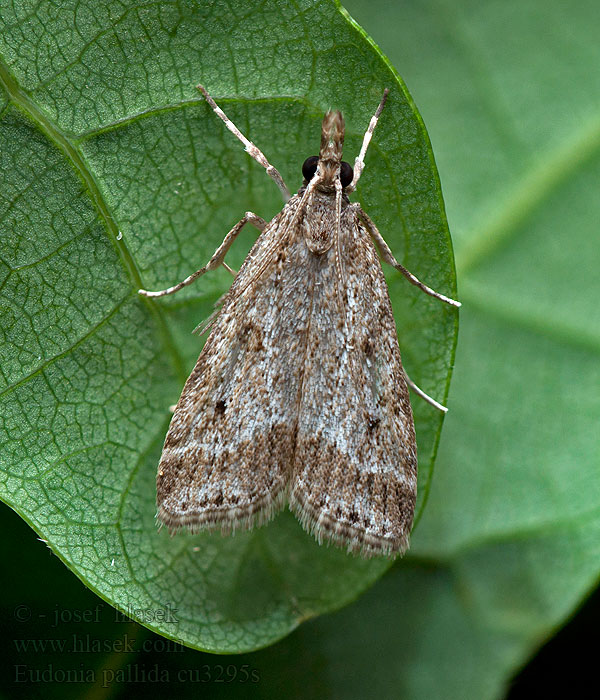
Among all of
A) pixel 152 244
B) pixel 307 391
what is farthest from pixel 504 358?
pixel 152 244

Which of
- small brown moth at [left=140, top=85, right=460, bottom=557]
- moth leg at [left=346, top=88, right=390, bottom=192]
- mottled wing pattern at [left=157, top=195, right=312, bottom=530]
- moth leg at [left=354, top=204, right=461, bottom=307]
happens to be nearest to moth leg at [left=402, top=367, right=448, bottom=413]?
small brown moth at [left=140, top=85, right=460, bottom=557]

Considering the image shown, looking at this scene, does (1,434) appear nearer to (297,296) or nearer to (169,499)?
(169,499)

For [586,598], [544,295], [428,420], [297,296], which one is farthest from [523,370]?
[297,296]

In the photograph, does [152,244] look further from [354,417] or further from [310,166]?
[354,417]

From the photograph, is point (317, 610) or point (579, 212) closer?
point (317, 610)

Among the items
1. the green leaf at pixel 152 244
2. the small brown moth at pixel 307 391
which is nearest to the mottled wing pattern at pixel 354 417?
the small brown moth at pixel 307 391
